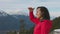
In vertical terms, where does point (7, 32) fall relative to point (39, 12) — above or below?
below

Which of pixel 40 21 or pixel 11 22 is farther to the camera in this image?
pixel 11 22

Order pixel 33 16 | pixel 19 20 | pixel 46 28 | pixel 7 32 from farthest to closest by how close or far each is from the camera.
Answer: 1. pixel 19 20
2. pixel 7 32
3. pixel 33 16
4. pixel 46 28

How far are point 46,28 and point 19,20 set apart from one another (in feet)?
40.7

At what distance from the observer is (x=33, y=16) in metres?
4.19

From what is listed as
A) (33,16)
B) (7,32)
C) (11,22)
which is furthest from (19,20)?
(33,16)

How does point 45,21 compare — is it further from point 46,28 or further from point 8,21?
point 8,21

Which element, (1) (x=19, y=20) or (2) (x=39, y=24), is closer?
(2) (x=39, y=24)

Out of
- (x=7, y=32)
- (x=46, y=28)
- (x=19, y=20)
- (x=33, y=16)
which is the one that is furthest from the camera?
(x=19, y=20)

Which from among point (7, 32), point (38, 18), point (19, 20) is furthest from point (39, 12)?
point (19, 20)

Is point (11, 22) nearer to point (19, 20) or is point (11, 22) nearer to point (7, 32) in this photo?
point (19, 20)

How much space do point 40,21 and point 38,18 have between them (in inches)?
2.8

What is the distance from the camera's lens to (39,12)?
3.94 metres

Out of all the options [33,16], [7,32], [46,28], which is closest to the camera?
[46,28]

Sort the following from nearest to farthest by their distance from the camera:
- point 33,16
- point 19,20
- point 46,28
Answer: point 46,28, point 33,16, point 19,20
